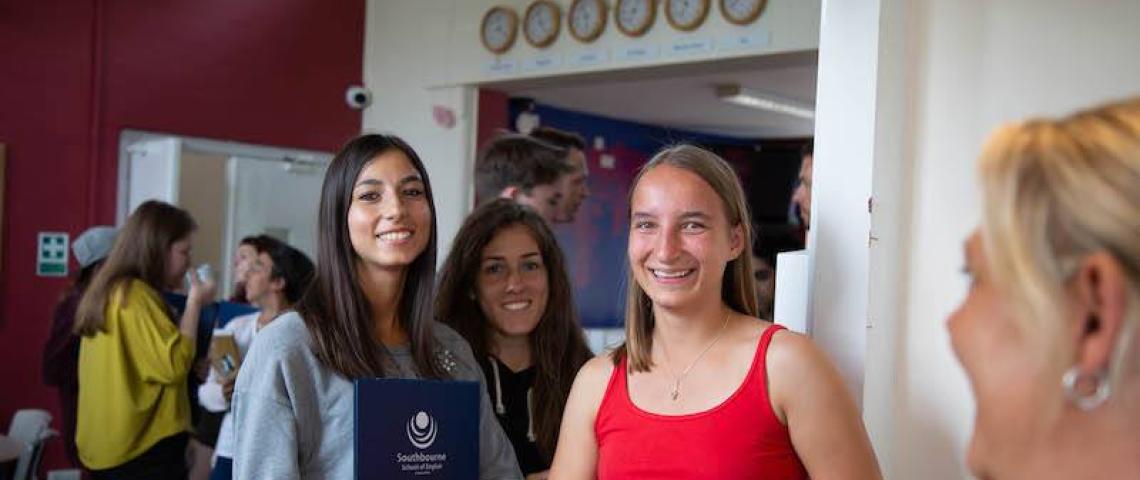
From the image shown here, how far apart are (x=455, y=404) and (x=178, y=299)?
2.89 metres

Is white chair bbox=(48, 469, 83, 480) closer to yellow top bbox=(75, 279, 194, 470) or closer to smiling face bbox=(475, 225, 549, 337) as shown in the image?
yellow top bbox=(75, 279, 194, 470)

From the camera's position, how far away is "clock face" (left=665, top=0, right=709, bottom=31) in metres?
5.75

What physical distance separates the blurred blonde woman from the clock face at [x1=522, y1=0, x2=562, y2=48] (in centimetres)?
569

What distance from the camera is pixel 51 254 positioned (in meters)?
5.80

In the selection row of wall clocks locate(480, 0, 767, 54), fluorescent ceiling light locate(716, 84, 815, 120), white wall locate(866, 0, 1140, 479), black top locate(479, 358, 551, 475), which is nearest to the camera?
white wall locate(866, 0, 1140, 479)

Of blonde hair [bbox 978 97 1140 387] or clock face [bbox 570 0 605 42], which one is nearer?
blonde hair [bbox 978 97 1140 387]

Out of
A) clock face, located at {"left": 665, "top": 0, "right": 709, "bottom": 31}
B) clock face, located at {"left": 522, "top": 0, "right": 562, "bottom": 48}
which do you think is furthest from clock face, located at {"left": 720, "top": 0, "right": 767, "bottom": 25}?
clock face, located at {"left": 522, "top": 0, "right": 562, "bottom": 48}

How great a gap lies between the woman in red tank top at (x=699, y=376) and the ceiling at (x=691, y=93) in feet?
12.4

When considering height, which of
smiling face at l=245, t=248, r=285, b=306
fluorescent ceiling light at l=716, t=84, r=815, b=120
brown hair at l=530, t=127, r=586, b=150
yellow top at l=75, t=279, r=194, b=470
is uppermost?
fluorescent ceiling light at l=716, t=84, r=815, b=120

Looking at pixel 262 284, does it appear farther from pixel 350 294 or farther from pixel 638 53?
pixel 638 53

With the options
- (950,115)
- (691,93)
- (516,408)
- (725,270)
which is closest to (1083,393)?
(725,270)

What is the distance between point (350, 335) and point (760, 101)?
25.9 ft

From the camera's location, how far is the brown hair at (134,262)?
385 cm

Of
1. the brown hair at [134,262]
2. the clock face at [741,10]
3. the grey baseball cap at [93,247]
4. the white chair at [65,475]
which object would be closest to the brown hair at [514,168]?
the brown hair at [134,262]
